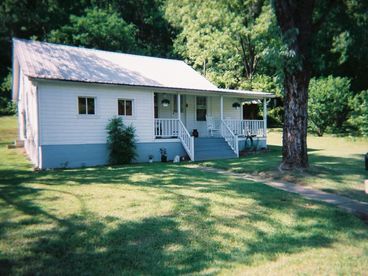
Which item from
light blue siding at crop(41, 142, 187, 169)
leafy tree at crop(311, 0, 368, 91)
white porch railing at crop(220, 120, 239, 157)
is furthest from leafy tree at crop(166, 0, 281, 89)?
leafy tree at crop(311, 0, 368, 91)

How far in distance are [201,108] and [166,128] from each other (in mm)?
4346

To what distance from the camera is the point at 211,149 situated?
17.3m

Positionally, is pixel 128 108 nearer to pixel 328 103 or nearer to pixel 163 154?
pixel 163 154

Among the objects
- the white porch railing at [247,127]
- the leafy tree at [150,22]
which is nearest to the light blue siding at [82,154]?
the white porch railing at [247,127]

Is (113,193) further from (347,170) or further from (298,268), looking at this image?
(347,170)

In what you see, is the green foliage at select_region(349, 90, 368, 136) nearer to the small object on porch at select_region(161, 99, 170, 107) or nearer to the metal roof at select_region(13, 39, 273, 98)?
the metal roof at select_region(13, 39, 273, 98)

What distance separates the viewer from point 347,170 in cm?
1145

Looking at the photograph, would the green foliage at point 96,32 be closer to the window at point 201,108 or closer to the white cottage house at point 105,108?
the white cottage house at point 105,108

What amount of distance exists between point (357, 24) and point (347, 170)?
A: 530cm

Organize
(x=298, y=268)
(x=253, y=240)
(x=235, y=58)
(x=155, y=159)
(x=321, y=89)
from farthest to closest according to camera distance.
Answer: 1. (x=235, y=58)
2. (x=321, y=89)
3. (x=155, y=159)
4. (x=253, y=240)
5. (x=298, y=268)

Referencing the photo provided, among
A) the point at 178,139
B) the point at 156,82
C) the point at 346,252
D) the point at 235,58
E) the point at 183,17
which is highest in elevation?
the point at 183,17

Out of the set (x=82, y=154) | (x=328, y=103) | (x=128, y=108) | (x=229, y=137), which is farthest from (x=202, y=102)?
(x=328, y=103)

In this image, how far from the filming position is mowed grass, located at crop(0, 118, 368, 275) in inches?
163

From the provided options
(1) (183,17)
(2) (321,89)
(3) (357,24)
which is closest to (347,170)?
(3) (357,24)
